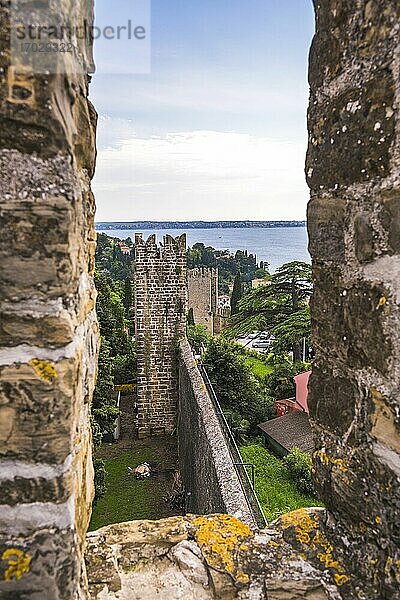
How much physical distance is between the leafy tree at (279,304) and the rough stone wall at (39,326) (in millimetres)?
12538

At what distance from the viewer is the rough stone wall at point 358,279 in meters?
1.34

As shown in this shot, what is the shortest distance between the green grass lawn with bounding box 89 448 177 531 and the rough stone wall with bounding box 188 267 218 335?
13.7 m

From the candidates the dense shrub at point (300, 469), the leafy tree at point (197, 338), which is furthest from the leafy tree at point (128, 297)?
the dense shrub at point (300, 469)

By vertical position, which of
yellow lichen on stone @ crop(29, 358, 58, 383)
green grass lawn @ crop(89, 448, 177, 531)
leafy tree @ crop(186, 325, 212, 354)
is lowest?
green grass lawn @ crop(89, 448, 177, 531)

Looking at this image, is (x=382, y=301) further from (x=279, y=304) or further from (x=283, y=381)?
(x=279, y=304)

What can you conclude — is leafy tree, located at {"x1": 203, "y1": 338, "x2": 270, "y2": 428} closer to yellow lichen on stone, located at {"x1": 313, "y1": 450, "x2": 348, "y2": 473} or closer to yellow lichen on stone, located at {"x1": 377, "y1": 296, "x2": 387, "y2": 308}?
yellow lichen on stone, located at {"x1": 313, "y1": 450, "x2": 348, "y2": 473}

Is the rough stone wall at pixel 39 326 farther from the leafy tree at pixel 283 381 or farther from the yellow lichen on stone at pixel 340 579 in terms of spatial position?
the leafy tree at pixel 283 381

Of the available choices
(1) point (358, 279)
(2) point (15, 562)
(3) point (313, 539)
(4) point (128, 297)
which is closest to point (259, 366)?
(4) point (128, 297)

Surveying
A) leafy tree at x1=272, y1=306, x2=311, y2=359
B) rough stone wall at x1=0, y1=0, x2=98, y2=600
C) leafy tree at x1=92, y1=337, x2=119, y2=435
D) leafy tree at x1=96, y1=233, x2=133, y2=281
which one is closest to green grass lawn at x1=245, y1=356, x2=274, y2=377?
leafy tree at x1=272, y1=306, x2=311, y2=359

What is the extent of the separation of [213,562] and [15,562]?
60 cm

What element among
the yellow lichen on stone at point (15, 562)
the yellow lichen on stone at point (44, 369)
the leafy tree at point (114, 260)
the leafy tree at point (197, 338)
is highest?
the yellow lichen on stone at point (44, 369)

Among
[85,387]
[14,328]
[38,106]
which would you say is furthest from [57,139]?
[85,387]

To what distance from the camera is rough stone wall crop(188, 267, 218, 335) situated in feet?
80.7

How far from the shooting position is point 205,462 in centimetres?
678
